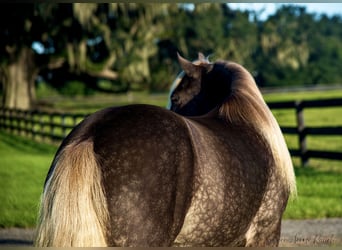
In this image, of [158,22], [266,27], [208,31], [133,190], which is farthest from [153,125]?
[266,27]

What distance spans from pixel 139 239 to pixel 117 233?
0.33ft

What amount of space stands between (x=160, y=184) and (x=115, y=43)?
22.8 meters

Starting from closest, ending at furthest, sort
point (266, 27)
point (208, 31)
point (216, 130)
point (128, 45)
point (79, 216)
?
point (79, 216) → point (216, 130) → point (128, 45) → point (208, 31) → point (266, 27)

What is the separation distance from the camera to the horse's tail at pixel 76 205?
226 centimetres

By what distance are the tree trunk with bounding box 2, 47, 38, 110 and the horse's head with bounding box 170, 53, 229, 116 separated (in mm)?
22150

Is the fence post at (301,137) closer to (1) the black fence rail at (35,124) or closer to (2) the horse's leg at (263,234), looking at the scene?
(2) the horse's leg at (263,234)

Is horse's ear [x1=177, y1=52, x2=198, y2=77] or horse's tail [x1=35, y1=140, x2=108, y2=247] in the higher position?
horse's ear [x1=177, y1=52, x2=198, y2=77]

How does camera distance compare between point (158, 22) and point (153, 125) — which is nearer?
point (153, 125)

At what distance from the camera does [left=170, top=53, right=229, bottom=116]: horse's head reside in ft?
12.5

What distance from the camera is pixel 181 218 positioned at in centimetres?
246

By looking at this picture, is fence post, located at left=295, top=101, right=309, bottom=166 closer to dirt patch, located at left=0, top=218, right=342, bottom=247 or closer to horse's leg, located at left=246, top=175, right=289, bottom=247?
dirt patch, located at left=0, top=218, right=342, bottom=247

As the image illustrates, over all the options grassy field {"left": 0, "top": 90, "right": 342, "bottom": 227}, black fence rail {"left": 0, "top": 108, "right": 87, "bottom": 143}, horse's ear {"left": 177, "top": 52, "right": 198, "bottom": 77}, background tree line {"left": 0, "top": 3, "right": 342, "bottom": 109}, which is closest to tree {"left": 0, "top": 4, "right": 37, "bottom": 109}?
background tree line {"left": 0, "top": 3, "right": 342, "bottom": 109}

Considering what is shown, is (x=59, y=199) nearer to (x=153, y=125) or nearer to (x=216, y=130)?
Answer: (x=153, y=125)

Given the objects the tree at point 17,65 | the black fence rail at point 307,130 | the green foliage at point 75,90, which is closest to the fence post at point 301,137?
the black fence rail at point 307,130
